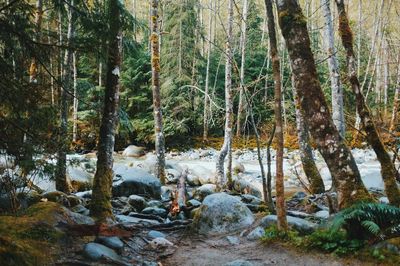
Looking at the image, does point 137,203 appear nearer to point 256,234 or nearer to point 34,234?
point 256,234

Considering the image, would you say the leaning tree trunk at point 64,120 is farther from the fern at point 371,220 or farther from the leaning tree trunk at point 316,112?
the fern at point 371,220

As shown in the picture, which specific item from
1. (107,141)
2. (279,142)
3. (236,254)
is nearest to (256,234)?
(236,254)

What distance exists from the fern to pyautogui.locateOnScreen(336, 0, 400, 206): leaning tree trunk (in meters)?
0.82

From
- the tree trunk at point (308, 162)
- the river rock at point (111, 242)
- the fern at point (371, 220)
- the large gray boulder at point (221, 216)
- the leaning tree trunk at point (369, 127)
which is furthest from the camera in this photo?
the tree trunk at point (308, 162)

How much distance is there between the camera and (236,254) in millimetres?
5195

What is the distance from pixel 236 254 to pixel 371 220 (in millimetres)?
1911

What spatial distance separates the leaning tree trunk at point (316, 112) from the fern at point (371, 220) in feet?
1.51

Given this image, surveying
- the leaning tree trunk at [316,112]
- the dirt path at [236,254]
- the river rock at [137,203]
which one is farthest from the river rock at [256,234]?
the river rock at [137,203]

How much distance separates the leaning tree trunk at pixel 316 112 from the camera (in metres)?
4.70

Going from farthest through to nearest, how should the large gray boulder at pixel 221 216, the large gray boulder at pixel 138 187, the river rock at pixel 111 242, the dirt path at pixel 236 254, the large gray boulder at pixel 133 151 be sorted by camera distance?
the large gray boulder at pixel 133 151, the large gray boulder at pixel 138 187, the large gray boulder at pixel 221 216, the river rock at pixel 111 242, the dirt path at pixel 236 254

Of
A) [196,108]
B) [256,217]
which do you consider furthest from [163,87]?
[256,217]

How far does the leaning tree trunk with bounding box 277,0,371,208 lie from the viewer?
15.4 feet

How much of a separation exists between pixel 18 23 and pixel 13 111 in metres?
1.12

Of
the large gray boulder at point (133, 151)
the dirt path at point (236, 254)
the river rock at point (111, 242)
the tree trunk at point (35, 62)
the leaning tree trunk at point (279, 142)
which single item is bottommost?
the dirt path at point (236, 254)
